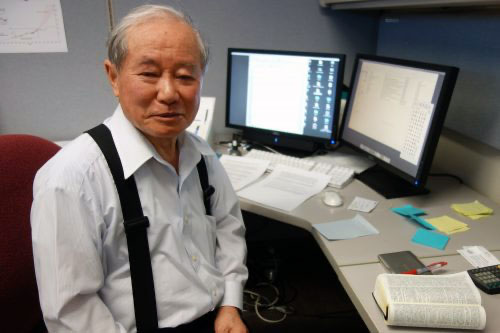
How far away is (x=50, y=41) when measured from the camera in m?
1.57

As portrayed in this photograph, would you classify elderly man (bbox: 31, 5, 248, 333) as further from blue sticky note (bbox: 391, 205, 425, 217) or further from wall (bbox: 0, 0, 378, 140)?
wall (bbox: 0, 0, 378, 140)

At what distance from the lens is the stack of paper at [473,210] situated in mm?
1140

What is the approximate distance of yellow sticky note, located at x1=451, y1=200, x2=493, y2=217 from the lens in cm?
115

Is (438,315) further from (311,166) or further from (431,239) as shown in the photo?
(311,166)

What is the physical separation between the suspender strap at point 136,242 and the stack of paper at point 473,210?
93cm

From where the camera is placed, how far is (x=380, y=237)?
3.36 ft

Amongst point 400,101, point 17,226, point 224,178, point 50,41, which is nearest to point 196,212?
point 224,178

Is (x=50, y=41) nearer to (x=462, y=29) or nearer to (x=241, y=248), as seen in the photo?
(x=241, y=248)

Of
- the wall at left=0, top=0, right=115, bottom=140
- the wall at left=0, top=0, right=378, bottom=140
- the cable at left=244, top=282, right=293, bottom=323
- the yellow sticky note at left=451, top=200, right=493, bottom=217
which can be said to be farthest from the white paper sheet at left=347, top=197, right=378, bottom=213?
the wall at left=0, top=0, right=115, bottom=140

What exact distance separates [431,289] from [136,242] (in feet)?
1.99

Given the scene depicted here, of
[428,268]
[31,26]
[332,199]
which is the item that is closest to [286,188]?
[332,199]

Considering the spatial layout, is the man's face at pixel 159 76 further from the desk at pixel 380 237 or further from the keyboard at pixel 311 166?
the keyboard at pixel 311 166

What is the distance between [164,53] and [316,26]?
1.20 metres

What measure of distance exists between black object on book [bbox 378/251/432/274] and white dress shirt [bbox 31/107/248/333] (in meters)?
0.39
